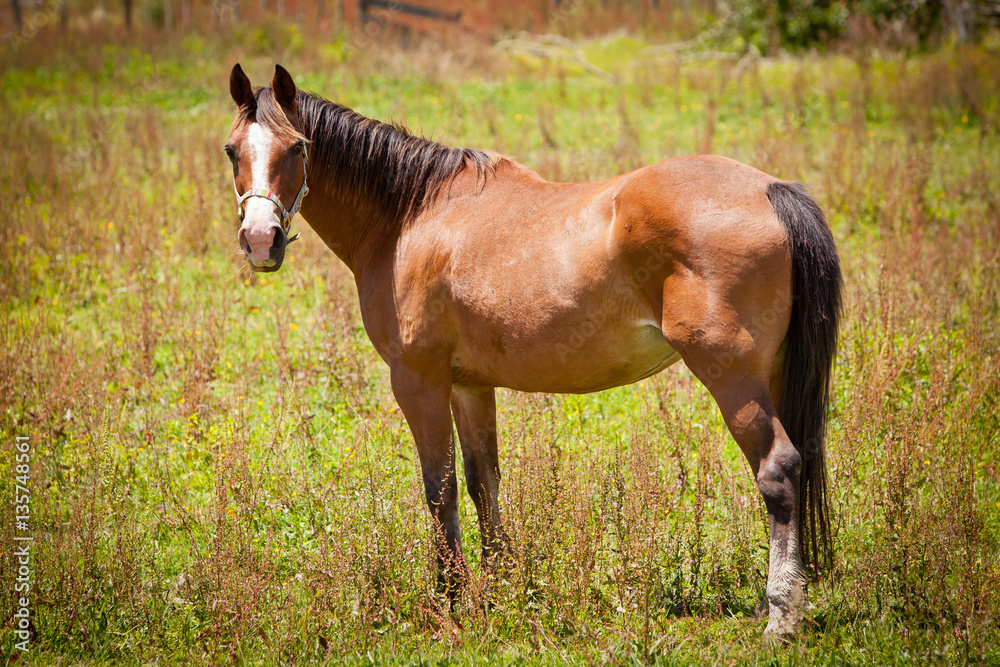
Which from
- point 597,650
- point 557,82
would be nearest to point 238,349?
point 597,650

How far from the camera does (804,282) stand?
9.10 feet

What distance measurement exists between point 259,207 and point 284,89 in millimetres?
715

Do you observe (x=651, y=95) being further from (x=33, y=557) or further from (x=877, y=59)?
(x=33, y=557)

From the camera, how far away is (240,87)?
3293mm

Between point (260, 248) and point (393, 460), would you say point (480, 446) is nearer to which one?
point (393, 460)

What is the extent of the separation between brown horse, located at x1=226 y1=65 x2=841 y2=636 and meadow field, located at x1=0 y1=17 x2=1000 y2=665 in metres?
0.34

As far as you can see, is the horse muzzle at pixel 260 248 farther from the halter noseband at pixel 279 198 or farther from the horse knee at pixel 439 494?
the horse knee at pixel 439 494

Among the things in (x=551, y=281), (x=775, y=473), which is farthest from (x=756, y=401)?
(x=551, y=281)

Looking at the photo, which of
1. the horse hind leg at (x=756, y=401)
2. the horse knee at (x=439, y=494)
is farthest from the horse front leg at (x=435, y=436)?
the horse hind leg at (x=756, y=401)

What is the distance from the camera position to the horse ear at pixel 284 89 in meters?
3.30

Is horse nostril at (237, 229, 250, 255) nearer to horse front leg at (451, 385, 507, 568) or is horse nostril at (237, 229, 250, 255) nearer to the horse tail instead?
horse front leg at (451, 385, 507, 568)

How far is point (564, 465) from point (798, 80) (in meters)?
11.1

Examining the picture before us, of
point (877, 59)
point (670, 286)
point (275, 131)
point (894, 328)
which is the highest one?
point (877, 59)

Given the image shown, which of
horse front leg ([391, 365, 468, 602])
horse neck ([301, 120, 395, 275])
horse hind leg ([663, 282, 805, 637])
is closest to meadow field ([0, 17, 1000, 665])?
horse front leg ([391, 365, 468, 602])
